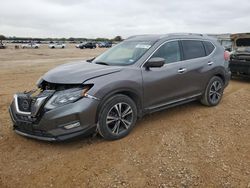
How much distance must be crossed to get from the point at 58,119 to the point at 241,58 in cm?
727

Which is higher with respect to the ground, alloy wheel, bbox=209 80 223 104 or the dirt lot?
alloy wheel, bbox=209 80 223 104

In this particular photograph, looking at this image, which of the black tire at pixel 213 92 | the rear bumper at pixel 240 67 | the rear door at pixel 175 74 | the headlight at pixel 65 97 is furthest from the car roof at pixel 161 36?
the rear bumper at pixel 240 67

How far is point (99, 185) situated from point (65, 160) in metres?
0.79

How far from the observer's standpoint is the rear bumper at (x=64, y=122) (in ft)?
12.5

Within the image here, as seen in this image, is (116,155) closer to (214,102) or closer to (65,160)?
(65,160)

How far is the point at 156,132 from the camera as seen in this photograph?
15.3 feet

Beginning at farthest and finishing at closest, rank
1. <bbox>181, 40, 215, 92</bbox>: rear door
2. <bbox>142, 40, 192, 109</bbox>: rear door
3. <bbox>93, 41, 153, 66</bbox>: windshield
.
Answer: <bbox>181, 40, 215, 92</bbox>: rear door
<bbox>93, 41, 153, 66</bbox>: windshield
<bbox>142, 40, 192, 109</bbox>: rear door

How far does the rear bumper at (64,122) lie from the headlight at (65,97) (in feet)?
0.22

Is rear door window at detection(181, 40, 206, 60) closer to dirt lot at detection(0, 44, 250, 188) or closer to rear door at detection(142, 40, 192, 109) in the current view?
rear door at detection(142, 40, 192, 109)

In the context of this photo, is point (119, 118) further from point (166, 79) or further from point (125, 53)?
point (125, 53)

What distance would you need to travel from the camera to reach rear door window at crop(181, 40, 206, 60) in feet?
17.9

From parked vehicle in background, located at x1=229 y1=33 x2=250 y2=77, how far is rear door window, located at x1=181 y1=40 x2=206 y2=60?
12.3 ft

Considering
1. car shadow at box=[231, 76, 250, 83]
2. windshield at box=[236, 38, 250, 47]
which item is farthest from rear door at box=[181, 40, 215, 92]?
windshield at box=[236, 38, 250, 47]

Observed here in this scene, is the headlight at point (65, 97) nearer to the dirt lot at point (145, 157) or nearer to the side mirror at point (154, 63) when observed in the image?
the dirt lot at point (145, 157)
